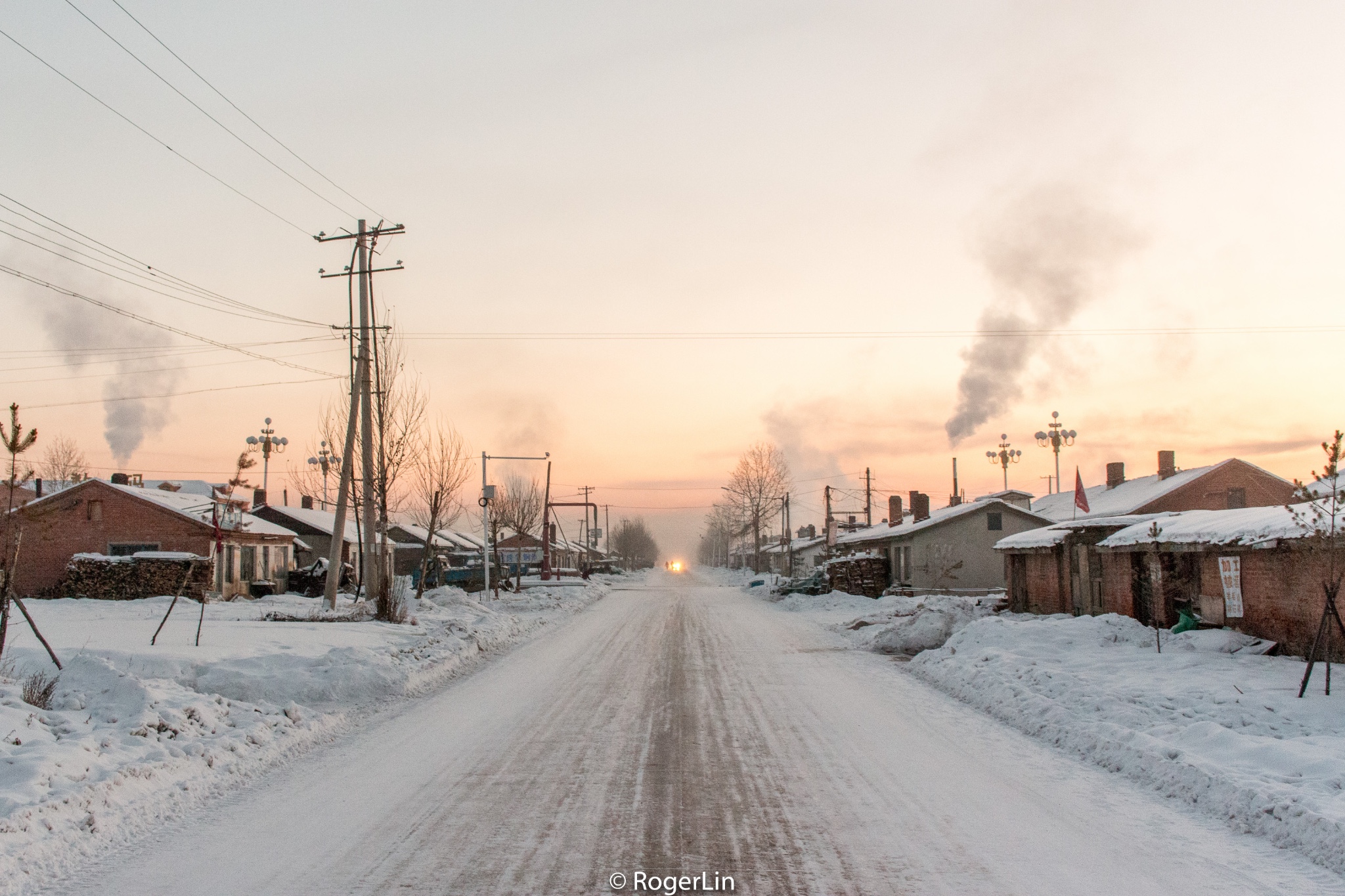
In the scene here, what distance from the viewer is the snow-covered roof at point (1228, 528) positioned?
13.3m

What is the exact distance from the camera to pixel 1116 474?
5053 centimetres

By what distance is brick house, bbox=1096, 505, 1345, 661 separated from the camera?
43.7 ft

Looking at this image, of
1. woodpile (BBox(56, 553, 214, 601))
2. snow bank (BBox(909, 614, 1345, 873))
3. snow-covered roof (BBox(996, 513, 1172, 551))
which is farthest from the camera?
woodpile (BBox(56, 553, 214, 601))

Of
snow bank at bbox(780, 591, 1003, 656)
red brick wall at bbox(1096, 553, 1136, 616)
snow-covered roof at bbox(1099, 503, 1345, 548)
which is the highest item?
snow-covered roof at bbox(1099, 503, 1345, 548)

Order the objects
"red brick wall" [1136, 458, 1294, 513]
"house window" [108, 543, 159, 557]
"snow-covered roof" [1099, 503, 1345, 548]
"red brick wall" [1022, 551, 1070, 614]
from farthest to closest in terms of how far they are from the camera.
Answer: "red brick wall" [1136, 458, 1294, 513]
"house window" [108, 543, 159, 557]
"red brick wall" [1022, 551, 1070, 614]
"snow-covered roof" [1099, 503, 1345, 548]

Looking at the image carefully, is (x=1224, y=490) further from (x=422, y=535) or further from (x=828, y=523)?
(x=422, y=535)

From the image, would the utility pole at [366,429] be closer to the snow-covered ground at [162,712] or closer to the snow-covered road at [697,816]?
the snow-covered ground at [162,712]

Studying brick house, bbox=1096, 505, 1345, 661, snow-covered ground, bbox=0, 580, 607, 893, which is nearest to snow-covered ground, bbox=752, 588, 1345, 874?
brick house, bbox=1096, 505, 1345, 661

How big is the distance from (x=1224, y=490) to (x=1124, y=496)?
438 cm

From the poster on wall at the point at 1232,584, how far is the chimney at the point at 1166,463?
33567 mm

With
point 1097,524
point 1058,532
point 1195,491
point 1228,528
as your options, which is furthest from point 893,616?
point 1195,491

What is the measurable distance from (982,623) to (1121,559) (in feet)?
13.8

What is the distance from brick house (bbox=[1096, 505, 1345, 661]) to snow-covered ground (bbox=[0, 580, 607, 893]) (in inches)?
489

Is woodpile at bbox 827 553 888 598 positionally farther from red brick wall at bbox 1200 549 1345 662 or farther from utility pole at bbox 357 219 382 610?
red brick wall at bbox 1200 549 1345 662
